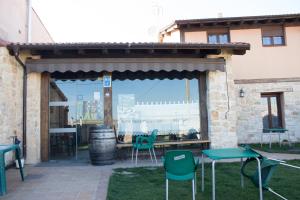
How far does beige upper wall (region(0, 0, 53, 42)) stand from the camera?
8.45 metres

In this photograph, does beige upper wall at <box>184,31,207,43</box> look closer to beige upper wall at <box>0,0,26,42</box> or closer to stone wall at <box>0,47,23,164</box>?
beige upper wall at <box>0,0,26,42</box>

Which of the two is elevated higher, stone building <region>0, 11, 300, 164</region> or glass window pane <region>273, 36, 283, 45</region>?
glass window pane <region>273, 36, 283, 45</region>

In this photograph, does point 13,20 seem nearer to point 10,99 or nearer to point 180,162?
point 10,99

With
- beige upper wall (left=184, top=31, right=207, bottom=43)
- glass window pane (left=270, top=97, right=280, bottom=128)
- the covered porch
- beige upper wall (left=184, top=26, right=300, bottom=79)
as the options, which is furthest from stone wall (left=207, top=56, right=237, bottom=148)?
glass window pane (left=270, top=97, right=280, bottom=128)

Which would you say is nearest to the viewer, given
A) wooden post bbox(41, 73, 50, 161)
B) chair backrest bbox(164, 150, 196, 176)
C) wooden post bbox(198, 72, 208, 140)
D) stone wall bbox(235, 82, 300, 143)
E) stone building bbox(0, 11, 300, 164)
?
chair backrest bbox(164, 150, 196, 176)

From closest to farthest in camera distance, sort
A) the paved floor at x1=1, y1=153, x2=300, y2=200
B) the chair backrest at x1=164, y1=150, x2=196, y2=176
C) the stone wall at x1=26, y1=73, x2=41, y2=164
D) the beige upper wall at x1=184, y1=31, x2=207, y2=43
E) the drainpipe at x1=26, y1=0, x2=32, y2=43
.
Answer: the chair backrest at x1=164, y1=150, x2=196, y2=176 < the paved floor at x1=1, y1=153, x2=300, y2=200 < the stone wall at x1=26, y1=73, x2=41, y2=164 < the drainpipe at x1=26, y1=0, x2=32, y2=43 < the beige upper wall at x1=184, y1=31, x2=207, y2=43

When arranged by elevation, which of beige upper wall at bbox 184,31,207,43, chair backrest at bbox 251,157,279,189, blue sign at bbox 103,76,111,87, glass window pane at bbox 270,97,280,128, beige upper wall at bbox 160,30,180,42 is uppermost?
beige upper wall at bbox 160,30,180,42

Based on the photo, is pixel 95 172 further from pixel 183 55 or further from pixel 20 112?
pixel 183 55

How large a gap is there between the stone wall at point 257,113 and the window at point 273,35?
2.15 m

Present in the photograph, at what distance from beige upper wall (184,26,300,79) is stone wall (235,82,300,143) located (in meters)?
0.72

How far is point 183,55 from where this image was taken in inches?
327

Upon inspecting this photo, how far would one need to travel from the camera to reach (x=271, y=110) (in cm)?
1223

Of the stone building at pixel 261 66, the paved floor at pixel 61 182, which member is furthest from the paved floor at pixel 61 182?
the stone building at pixel 261 66

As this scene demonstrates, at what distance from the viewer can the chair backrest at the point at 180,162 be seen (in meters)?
3.76
